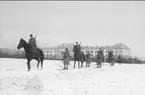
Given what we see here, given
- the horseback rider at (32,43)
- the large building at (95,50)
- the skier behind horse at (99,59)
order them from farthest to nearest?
the large building at (95,50)
the skier behind horse at (99,59)
the horseback rider at (32,43)

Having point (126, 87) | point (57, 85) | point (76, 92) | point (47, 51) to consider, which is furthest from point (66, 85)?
point (47, 51)

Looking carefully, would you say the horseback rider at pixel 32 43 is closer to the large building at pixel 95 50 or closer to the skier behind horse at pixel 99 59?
the skier behind horse at pixel 99 59

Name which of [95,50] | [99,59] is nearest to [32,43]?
[99,59]

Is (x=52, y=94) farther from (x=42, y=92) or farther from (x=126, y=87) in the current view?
(x=126, y=87)

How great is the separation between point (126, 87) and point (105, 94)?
5.62 feet

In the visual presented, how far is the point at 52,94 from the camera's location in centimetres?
969

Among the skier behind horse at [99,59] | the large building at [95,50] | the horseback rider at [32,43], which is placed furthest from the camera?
the large building at [95,50]

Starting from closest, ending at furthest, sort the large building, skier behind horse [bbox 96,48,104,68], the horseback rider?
the horseback rider
skier behind horse [bbox 96,48,104,68]
the large building

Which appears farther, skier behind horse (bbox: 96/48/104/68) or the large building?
the large building

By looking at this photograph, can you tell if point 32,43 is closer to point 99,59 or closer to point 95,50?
point 99,59

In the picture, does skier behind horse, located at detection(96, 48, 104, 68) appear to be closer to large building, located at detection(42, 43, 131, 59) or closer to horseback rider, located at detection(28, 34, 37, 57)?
horseback rider, located at detection(28, 34, 37, 57)

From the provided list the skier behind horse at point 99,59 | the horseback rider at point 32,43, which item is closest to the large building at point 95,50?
the skier behind horse at point 99,59

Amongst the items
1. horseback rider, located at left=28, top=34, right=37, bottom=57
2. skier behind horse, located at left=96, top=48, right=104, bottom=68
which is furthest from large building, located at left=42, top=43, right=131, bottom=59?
horseback rider, located at left=28, top=34, right=37, bottom=57

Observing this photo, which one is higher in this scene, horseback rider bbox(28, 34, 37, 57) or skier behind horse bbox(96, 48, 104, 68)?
horseback rider bbox(28, 34, 37, 57)
